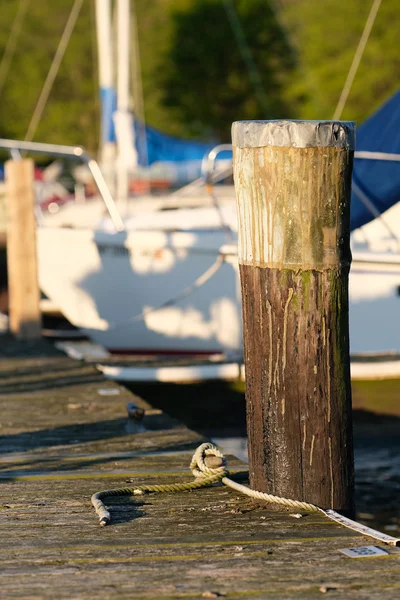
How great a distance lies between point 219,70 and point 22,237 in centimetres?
3321

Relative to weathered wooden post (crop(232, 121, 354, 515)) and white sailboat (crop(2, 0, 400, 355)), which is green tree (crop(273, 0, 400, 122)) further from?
weathered wooden post (crop(232, 121, 354, 515))

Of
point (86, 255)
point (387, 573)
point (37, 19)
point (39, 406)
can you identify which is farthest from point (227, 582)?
point (37, 19)

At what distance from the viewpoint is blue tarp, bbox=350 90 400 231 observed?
9.42m

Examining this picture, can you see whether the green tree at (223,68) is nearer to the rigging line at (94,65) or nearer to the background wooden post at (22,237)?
the rigging line at (94,65)

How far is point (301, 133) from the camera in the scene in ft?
14.5

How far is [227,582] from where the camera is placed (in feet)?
12.4

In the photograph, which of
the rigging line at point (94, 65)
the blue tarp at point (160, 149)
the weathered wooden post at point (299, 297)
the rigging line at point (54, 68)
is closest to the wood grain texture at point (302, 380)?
the weathered wooden post at point (299, 297)

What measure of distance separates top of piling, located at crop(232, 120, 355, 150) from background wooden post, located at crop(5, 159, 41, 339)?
6049 mm

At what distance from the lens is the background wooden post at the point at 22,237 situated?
10.4 metres

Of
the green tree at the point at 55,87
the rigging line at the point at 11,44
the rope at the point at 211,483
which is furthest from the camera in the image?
the green tree at the point at 55,87

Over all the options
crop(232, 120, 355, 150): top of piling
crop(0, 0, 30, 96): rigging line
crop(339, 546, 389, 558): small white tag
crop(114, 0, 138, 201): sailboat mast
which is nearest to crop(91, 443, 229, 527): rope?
crop(339, 546, 389, 558): small white tag

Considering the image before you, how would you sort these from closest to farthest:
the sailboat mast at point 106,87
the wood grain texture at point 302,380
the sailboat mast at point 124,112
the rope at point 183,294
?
the wood grain texture at point 302,380
the rope at point 183,294
the sailboat mast at point 124,112
the sailboat mast at point 106,87

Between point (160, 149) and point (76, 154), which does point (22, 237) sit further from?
point (160, 149)

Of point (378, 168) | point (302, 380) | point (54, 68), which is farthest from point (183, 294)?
point (54, 68)
